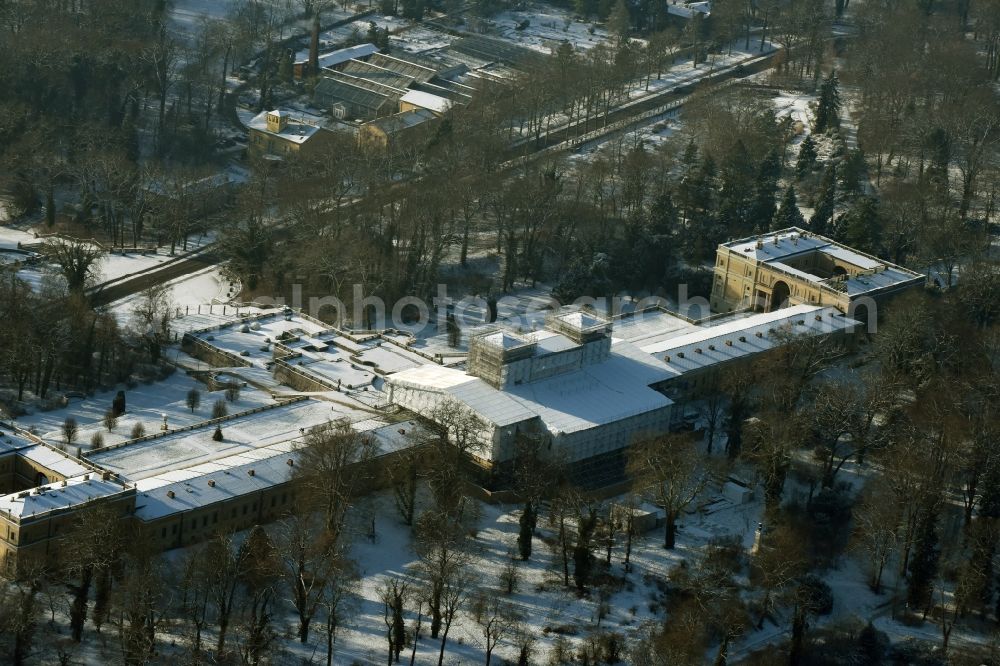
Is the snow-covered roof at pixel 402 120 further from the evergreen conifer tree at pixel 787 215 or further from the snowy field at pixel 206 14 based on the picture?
the evergreen conifer tree at pixel 787 215

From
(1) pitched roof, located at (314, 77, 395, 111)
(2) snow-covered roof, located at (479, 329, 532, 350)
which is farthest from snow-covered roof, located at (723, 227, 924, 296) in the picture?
(1) pitched roof, located at (314, 77, 395, 111)

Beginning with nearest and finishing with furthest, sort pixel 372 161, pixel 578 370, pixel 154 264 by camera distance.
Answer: pixel 578 370
pixel 154 264
pixel 372 161

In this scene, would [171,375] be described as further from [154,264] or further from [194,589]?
[194,589]

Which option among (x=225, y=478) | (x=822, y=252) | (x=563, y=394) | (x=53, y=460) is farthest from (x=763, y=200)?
(x=53, y=460)

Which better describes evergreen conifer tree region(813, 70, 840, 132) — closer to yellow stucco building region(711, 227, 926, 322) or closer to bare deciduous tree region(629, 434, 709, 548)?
yellow stucco building region(711, 227, 926, 322)

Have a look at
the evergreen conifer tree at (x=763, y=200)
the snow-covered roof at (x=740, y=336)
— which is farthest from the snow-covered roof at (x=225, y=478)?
the evergreen conifer tree at (x=763, y=200)

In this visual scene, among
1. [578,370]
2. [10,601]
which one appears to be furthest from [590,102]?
[10,601]
